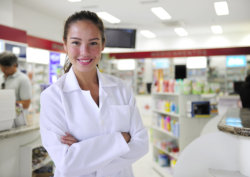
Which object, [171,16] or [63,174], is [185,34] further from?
[63,174]

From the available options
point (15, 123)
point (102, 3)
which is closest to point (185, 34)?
point (102, 3)

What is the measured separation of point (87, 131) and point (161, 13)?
7715 millimetres

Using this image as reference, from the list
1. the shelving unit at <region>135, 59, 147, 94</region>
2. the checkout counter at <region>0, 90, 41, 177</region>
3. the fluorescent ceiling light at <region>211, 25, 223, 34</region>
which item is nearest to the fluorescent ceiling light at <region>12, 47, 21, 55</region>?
the checkout counter at <region>0, 90, 41, 177</region>

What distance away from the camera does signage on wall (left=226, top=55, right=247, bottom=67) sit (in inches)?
444

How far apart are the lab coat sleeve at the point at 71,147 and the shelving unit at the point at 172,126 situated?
3.38 m

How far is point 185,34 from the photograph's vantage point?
1216 centimetres

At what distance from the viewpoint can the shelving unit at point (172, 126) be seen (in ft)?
15.1

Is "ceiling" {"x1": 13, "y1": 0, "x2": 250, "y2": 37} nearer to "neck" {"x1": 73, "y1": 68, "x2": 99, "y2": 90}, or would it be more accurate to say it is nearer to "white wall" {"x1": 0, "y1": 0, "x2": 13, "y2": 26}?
"white wall" {"x1": 0, "y1": 0, "x2": 13, "y2": 26}

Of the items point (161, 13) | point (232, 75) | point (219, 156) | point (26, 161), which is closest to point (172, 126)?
point (219, 156)

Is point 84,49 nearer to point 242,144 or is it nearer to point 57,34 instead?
point 242,144

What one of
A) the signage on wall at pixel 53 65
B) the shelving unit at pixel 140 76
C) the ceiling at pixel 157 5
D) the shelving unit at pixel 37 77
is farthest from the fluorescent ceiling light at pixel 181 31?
the shelving unit at pixel 37 77

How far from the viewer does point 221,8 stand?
26.2 feet

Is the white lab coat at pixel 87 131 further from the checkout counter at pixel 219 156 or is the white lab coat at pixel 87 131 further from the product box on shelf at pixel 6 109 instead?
the product box on shelf at pixel 6 109

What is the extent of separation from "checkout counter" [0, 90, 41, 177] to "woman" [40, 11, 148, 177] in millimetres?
725
